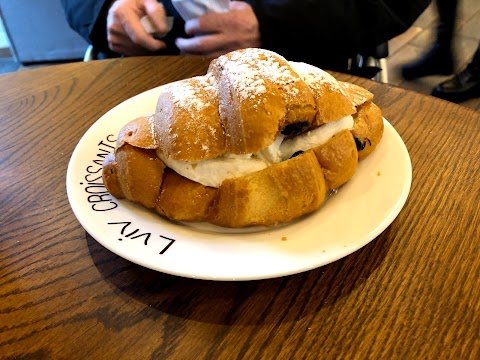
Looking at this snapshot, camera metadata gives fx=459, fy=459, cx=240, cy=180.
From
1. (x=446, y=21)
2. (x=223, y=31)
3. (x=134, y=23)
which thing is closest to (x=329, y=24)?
(x=223, y=31)

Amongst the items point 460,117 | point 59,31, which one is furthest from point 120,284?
point 59,31

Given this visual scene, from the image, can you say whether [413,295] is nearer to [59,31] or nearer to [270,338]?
[270,338]

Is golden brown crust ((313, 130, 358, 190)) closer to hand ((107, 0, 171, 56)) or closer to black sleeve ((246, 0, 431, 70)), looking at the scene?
black sleeve ((246, 0, 431, 70))

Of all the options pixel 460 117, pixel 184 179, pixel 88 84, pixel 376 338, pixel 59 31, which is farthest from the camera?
pixel 59 31

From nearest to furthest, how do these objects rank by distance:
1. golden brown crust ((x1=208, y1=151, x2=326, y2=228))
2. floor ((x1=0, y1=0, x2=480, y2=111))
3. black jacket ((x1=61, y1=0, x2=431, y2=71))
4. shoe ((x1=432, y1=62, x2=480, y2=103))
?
1. golden brown crust ((x1=208, y1=151, x2=326, y2=228))
2. black jacket ((x1=61, y1=0, x2=431, y2=71))
3. shoe ((x1=432, y1=62, x2=480, y2=103))
4. floor ((x1=0, y1=0, x2=480, y2=111))

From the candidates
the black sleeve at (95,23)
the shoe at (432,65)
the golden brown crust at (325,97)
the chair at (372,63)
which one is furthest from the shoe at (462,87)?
the golden brown crust at (325,97)

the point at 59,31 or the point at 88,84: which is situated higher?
the point at 88,84

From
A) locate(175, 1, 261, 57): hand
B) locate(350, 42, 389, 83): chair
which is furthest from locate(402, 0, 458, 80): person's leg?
locate(175, 1, 261, 57): hand
